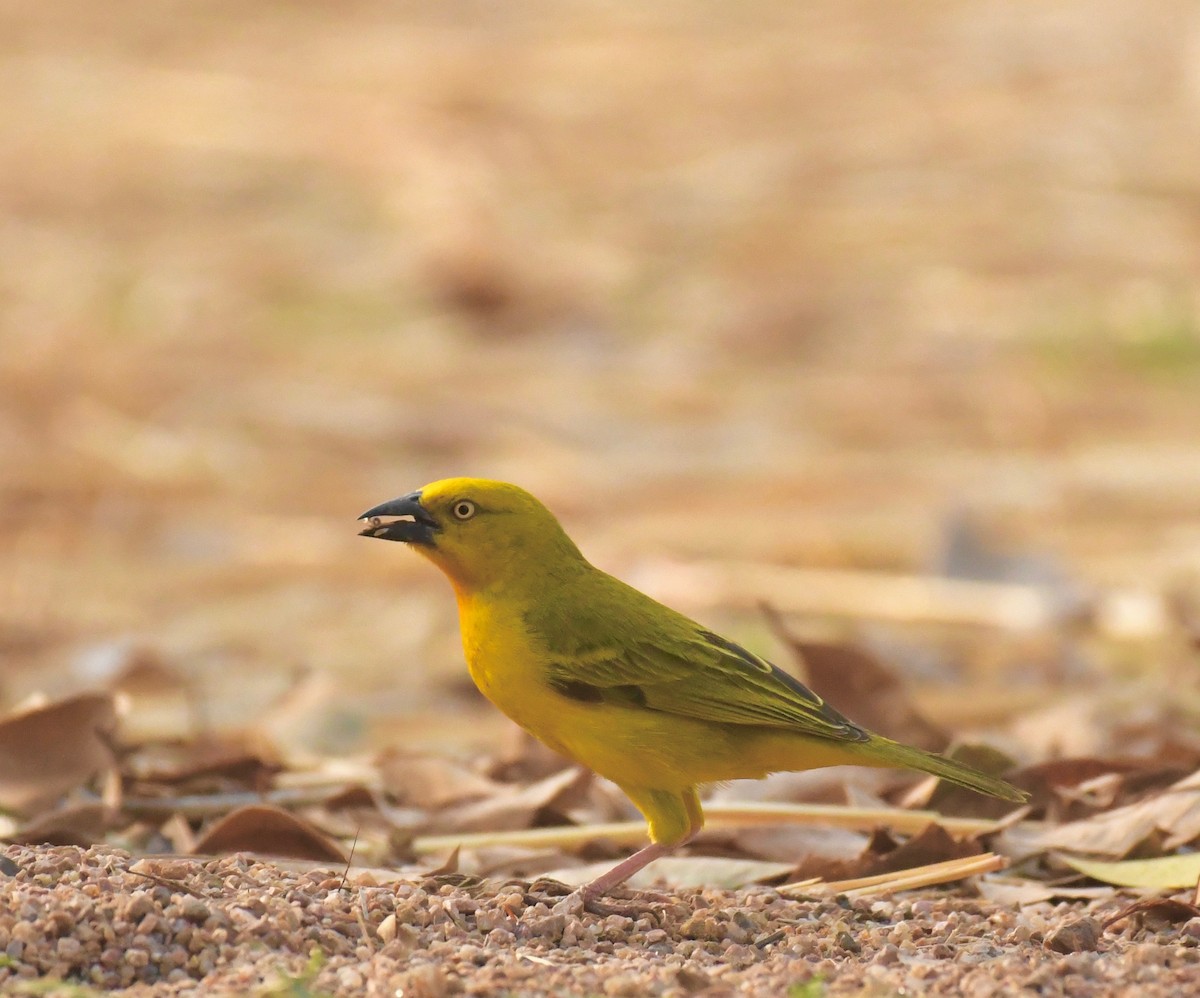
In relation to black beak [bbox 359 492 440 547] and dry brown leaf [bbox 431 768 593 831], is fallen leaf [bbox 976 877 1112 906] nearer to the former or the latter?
dry brown leaf [bbox 431 768 593 831]

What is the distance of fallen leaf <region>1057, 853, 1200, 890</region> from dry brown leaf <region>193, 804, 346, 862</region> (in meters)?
1.56

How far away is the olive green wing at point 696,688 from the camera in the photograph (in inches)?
157

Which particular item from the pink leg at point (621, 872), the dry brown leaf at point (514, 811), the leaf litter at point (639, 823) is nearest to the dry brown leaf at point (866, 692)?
the leaf litter at point (639, 823)

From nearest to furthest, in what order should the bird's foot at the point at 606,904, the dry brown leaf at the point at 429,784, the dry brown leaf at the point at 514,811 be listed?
A: the bird's foot at the point at 606,904, the dry brown leaf at the point at 514,811, the dry brown leaf at the point at 429,784

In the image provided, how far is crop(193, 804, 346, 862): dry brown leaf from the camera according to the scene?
4172 millimetres

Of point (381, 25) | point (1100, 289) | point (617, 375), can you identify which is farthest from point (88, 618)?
point (381, 25)

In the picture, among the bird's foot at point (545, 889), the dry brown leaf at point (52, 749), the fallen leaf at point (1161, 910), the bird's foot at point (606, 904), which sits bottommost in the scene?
the fallen leaf at point (1161, 910)

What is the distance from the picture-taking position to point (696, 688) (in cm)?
402

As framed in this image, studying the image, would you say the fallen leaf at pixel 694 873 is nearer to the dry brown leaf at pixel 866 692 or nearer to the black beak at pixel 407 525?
the black beak at pixel 407 525

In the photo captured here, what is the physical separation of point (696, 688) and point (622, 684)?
149mm

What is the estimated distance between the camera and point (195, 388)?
10539 mm

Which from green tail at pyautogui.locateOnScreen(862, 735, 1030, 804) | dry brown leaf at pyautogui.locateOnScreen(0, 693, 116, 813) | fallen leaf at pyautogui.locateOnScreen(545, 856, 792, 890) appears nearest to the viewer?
green tail at pyautogui.locateOnScreen(862, 735, 1030, 804)

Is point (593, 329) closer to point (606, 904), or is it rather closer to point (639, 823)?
point (639, 823)

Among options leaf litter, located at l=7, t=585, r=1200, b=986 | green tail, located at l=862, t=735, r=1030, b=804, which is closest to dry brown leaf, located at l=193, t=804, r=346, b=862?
leaf litter, located at l=7, t=585, r=1200, b=986
